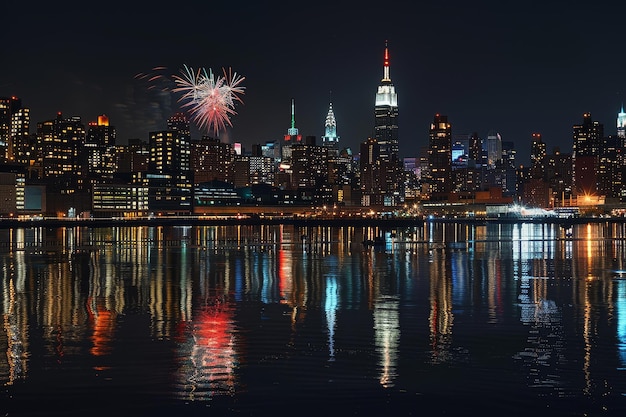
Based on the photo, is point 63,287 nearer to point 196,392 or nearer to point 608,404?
point 196,392

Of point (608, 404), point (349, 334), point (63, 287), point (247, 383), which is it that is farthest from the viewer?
point (63, 287)

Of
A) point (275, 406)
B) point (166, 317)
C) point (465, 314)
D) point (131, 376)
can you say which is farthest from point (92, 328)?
point (465, 314)

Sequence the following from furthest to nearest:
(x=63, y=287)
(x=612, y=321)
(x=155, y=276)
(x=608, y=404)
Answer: (x=155, y=276) → (x=63, y=287) → (x=612, y=321) → (x=608, y=404)

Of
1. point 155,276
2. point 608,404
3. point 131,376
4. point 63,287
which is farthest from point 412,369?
point 155,276

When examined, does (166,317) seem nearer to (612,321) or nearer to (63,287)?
(63,287)

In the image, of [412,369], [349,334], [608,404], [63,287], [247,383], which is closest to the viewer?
[608,404]

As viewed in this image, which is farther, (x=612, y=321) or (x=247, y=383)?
(x=612, y=321)
